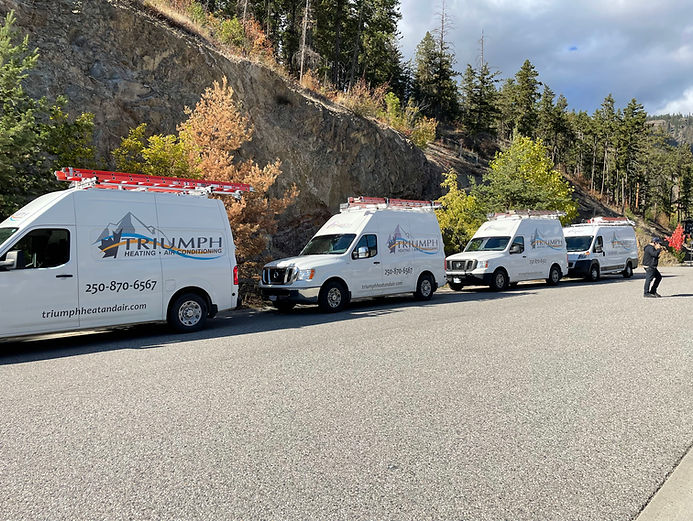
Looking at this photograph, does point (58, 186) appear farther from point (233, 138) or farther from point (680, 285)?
point (680, 285)

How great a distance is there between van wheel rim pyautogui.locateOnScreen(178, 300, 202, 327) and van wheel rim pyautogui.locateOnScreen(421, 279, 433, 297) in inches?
282

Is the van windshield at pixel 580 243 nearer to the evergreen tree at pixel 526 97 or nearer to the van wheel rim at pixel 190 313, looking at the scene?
the van wheel rim at pixel 190 313

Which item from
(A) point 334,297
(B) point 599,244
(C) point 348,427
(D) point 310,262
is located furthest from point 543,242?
(C) point 348,427

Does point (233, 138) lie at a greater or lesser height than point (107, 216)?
greater

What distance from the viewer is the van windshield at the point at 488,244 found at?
19250 mm

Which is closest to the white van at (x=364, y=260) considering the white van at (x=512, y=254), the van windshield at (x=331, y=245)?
the van windshield at (x=331, y=245)

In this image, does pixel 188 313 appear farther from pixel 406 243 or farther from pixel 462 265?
pixel 462 265

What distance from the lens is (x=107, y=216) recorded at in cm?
940

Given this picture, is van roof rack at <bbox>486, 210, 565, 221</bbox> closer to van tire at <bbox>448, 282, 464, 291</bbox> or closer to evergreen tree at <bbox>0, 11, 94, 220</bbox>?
van tire at <bbox>448, 282, 464, 291</bbox>

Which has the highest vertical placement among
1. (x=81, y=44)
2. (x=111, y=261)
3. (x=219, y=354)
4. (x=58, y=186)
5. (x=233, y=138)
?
(x=81, y=44)

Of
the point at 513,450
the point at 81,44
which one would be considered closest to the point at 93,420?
the point at 513,450

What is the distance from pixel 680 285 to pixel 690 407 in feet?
53.0

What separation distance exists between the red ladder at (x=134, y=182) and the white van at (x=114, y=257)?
0.8 inches

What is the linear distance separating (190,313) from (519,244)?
42.8ft
